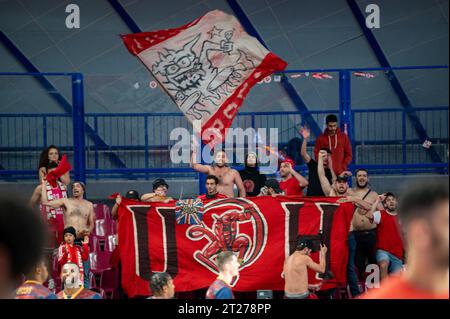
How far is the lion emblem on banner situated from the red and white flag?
1669 millimetres

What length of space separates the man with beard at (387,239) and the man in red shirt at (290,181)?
114cm

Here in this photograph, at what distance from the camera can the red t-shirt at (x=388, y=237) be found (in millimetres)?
10477

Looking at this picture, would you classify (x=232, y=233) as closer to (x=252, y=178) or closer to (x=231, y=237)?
(x=231, y=237)

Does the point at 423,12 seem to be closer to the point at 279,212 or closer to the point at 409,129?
the point at 409,129

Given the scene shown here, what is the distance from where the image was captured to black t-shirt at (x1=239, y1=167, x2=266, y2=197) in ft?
37.4

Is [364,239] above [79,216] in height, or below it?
below

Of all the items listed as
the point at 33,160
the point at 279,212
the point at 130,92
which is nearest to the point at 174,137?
the point at 130,92

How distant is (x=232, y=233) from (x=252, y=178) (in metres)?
1.18

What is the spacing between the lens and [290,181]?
37.9ft

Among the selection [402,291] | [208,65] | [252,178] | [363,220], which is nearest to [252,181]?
[252,178]

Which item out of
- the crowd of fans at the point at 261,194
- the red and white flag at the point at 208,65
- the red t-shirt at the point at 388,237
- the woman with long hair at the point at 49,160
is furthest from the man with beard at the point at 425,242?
the red and white flag at the point at 208,65

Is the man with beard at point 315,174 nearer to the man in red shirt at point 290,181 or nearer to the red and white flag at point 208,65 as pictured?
the man in red shirt at point 290,181

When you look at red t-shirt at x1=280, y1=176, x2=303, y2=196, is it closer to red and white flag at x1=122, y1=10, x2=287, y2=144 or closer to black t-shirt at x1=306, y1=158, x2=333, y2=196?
black t-shirt at x1=306, y1=158, x2=333, y2=196
